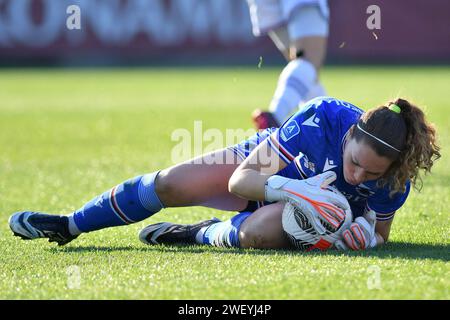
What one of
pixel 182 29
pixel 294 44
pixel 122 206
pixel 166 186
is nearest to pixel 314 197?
pixel 166 186

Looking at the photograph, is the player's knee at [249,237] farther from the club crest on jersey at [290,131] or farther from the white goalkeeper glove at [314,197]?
the club crest on jersey at [290,131]

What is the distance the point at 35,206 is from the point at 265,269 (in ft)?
7.32

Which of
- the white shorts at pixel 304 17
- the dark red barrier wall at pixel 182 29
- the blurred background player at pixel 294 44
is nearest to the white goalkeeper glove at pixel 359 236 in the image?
the blurred background player at pixel 294 44

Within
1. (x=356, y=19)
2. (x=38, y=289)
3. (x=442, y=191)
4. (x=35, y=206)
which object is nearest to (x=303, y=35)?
(x=442, y=191)

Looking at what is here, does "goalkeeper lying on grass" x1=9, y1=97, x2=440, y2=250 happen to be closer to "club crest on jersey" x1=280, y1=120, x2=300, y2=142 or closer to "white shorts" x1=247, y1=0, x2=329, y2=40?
"club crest on jersey" x1=280, y1=120, x2=300, y2=142

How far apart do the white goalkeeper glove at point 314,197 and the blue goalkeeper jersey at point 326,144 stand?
0.38 ft

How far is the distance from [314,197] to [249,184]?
0.28m

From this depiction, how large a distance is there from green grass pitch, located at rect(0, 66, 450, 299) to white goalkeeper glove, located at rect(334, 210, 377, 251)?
7cm

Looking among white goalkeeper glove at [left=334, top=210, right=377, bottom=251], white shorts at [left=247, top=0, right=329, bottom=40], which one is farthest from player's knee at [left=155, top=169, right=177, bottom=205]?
white shorts at [left=247, top=0, right=329, bottom=40]

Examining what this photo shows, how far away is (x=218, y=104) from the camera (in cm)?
1212

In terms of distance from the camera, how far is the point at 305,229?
3646mm

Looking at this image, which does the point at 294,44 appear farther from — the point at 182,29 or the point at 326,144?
the point at 182,29

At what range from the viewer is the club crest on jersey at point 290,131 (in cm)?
371
